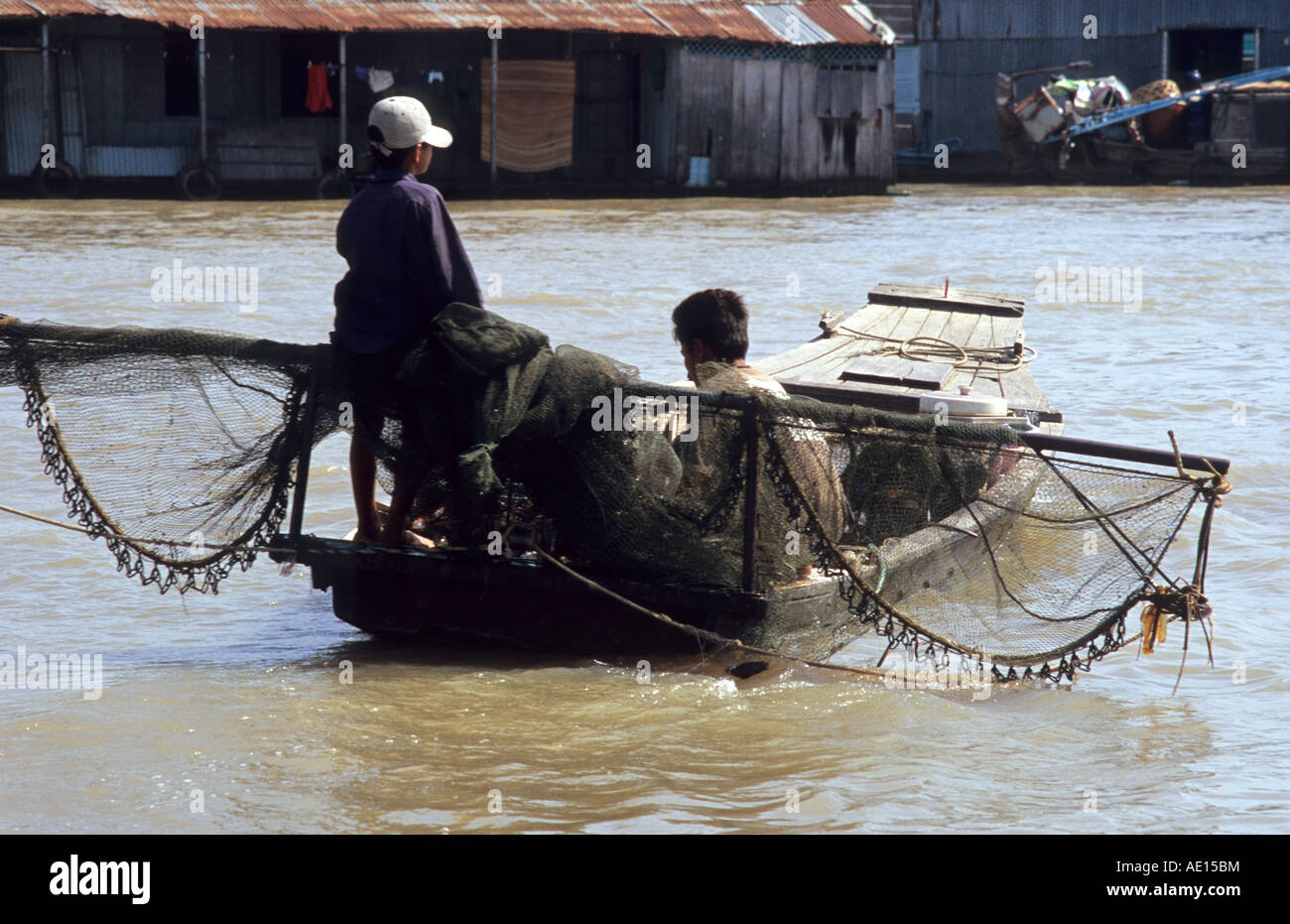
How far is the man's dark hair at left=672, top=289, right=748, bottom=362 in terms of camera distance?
194 inches

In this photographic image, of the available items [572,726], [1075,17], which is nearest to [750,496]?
[572,726]

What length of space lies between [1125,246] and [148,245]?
11.0m

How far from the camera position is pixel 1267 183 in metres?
25.3

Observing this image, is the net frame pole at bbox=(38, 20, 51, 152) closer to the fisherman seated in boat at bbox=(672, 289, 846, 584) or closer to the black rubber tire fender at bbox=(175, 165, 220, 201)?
the black rubber tire fender at bbox=(175, 165, 220, 201)

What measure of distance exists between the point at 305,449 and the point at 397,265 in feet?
2.19

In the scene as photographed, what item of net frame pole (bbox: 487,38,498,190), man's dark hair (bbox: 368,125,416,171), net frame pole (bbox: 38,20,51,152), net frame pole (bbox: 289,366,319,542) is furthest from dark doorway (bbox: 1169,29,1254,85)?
net frame pole (bbox: 289,366,319,542)

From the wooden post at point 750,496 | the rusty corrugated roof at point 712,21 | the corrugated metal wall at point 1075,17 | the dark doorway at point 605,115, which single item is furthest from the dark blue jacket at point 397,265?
the corrugated metal wall at point 1075,17

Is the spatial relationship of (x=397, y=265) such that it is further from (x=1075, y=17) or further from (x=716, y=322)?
(x=1075, y=17)

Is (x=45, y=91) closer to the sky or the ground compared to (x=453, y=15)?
closer to the ground

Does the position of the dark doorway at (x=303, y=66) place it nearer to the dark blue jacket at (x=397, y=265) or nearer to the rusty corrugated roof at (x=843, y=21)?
the rusty corrugated roof at (x=843, y=21)

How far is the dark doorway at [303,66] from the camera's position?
21703 mm

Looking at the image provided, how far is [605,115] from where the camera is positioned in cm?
2298

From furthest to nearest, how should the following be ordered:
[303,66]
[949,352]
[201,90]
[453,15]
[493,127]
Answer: [303,66]
[493,127]
[453,15]
[201,90]
[949,352]

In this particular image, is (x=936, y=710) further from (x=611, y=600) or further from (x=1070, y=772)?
(x=611, y=600)
